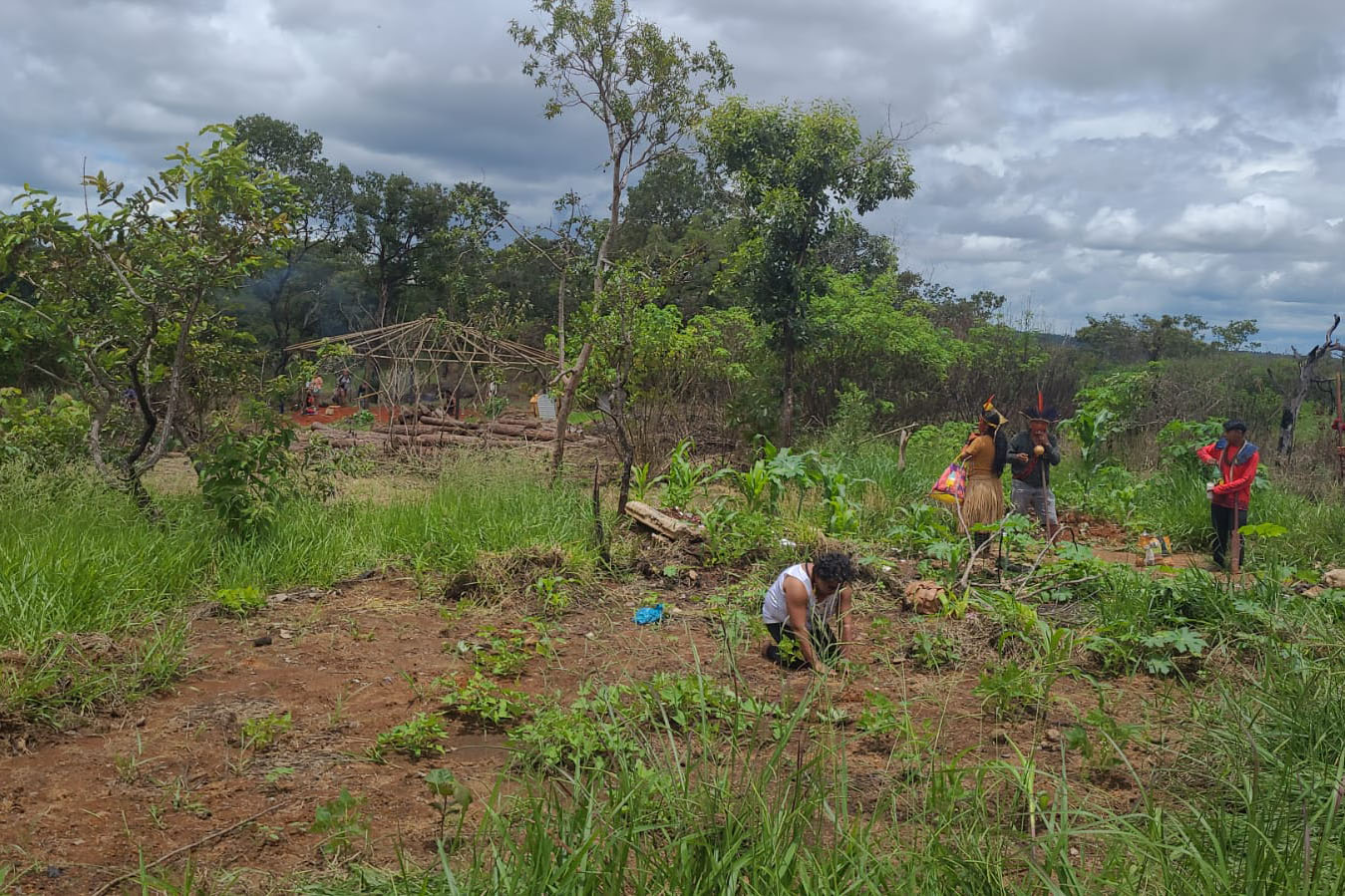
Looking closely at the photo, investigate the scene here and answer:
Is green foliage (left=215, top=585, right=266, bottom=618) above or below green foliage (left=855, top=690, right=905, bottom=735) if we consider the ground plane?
below

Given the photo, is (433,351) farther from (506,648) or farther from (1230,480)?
(1230,480)

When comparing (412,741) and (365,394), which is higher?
(365,394)

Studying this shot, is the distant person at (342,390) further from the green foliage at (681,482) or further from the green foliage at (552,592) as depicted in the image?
the green foliage at (552,592)

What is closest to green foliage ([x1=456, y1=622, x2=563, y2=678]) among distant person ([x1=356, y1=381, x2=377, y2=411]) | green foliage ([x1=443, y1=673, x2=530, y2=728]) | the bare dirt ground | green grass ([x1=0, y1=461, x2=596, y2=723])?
the bare dirt ground

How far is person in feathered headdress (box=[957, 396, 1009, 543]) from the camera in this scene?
7.22 m

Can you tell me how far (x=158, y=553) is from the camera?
5.82 meters

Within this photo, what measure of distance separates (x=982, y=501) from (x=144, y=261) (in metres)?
6.25

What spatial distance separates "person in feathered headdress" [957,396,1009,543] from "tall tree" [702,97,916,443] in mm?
5177

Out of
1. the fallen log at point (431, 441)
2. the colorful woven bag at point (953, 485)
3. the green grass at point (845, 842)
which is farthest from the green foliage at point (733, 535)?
the fallen log at point (431, 441)

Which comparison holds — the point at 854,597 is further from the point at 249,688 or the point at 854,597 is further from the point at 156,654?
the point at 156,654

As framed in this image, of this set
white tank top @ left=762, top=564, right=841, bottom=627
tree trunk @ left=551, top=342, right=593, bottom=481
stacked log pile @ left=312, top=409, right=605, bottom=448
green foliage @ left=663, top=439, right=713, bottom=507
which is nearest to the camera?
white tank top @ left=762, top=564, right=841, bottom=627

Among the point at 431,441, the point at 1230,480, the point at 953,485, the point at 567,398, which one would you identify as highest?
the point at 567,398

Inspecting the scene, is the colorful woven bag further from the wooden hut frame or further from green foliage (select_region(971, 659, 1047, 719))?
the wooden hut frame

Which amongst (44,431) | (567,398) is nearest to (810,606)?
(567,398)
